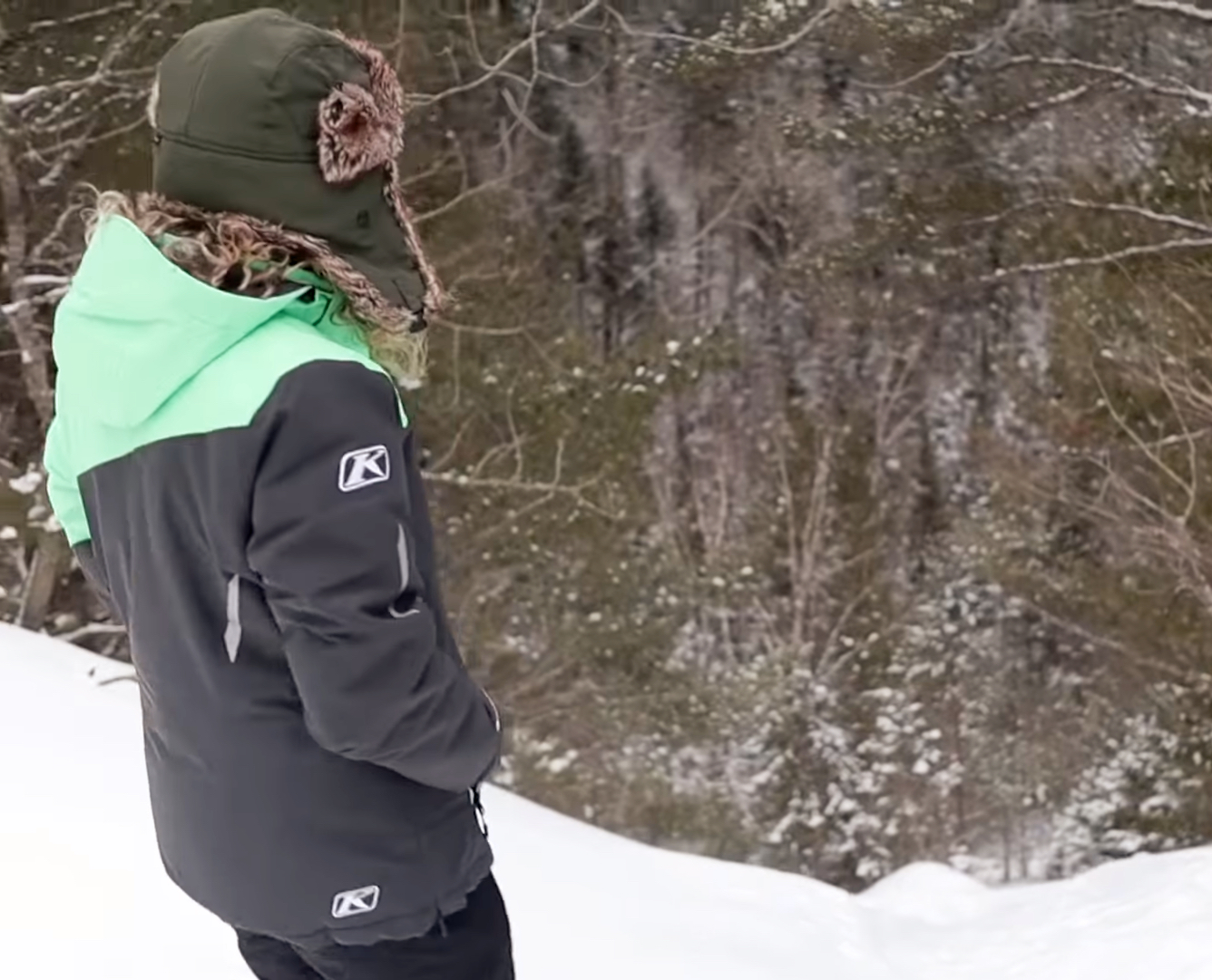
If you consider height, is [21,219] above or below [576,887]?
above

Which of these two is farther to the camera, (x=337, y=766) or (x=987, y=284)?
(x=987, y=284)

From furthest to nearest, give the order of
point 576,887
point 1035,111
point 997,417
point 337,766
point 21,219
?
point 997,417, point 1035,111, point 21,219, point 576,887, point 337,766

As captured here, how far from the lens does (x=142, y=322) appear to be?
0.98 m

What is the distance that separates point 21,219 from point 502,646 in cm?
200

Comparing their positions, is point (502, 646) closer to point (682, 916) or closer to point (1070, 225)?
point (682, 916)

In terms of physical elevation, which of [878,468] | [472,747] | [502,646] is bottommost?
[502,646]

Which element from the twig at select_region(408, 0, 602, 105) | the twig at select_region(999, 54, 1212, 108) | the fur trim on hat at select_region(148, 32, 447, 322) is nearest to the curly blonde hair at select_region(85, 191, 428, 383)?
the fur trim on hat at select_region(148, 32, 447, 322)

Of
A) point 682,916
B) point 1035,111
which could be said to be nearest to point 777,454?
point 1035,111

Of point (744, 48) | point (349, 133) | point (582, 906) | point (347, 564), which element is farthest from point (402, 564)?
→ point (744, 48)

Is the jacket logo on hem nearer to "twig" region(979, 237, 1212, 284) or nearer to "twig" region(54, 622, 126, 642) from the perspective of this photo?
"twig" region(54, 622, 126, 642)

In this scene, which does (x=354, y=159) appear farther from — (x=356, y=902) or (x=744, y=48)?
(x=744, y=48)

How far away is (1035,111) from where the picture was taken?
390cm

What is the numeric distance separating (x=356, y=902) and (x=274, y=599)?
0.31 metres

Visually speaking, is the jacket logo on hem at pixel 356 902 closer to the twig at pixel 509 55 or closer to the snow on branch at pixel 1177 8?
the twig at pixel 509 55
